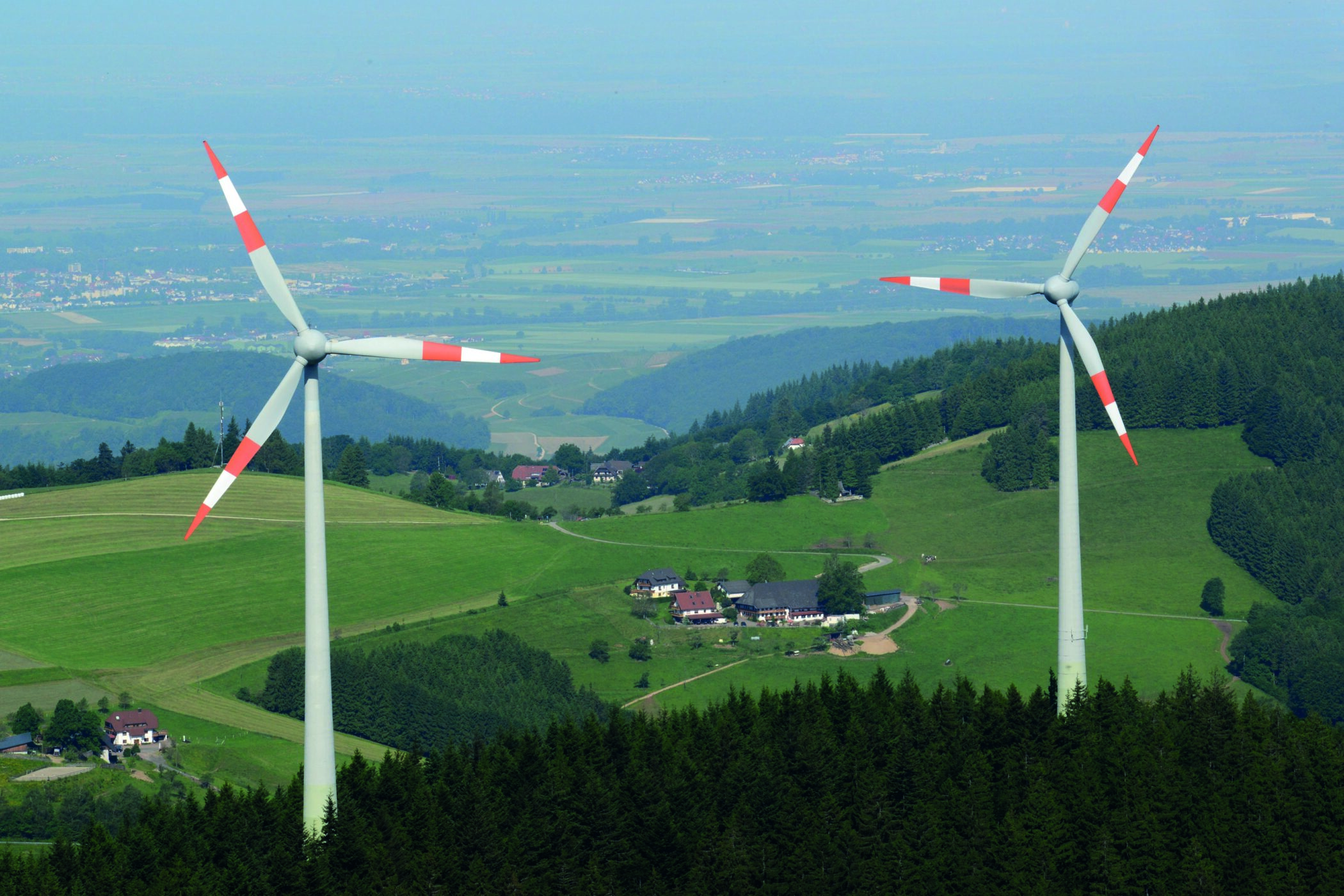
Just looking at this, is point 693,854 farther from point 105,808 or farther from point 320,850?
point 105,808

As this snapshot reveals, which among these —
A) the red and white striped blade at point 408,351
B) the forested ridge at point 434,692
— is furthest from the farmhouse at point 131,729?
the red and white striped blade at point 408,351

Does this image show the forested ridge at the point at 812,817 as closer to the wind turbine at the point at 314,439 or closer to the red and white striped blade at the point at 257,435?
the wind turbine at the point at 314,439

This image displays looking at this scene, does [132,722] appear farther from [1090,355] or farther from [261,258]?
[1090,355]

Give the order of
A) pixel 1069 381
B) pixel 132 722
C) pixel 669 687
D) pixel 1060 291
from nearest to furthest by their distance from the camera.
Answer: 1. pixel 1060 291
2. pixel 1069 381
3. pixel 132 722
4. pixel 669 687

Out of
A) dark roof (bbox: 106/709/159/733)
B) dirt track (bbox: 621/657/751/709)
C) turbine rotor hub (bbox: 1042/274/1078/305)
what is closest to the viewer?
turbine rotor hub (bbox: 1042/274/1078/305)

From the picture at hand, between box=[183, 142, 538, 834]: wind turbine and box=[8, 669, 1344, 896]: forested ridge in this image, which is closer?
box=[183, 142, 538, 834]: wind turbine

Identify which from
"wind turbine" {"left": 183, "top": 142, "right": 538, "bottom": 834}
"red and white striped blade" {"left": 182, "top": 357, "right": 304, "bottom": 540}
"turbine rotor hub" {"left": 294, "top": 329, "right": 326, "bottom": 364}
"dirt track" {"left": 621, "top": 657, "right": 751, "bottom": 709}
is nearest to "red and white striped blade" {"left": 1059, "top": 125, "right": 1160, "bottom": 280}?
"wind turbine" {"left": 183, "top": 142, "right": 538, "bottom": 834}

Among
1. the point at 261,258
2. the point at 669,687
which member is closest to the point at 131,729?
the point at 669,687

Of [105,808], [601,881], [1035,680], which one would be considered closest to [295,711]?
[105,808]

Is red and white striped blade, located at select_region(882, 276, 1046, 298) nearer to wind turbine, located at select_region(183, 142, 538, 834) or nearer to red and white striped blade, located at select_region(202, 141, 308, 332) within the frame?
wind turbine, located at select_region(183, 142, 538, 834)
